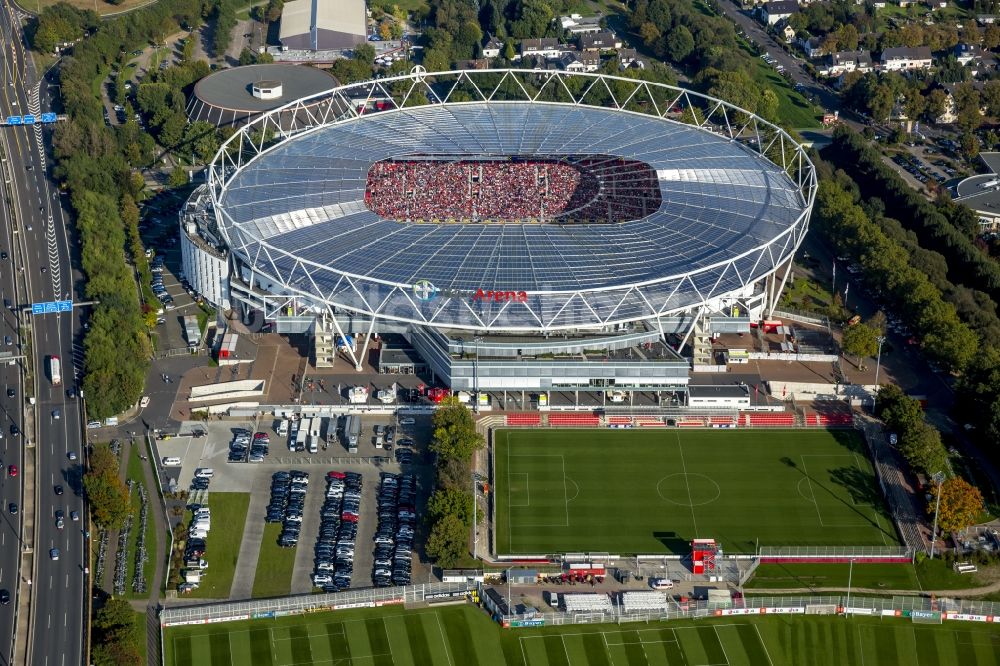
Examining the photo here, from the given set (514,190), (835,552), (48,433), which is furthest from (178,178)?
(835,552)

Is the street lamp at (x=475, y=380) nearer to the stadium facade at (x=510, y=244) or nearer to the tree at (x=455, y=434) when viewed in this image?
the stadium facade at (x=510, y=244)

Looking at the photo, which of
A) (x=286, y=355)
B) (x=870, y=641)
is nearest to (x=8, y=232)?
(x=286, y=355)

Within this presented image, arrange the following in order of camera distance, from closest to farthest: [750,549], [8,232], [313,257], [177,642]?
[177,642]
[750,549]
[313,257]
[8,232]

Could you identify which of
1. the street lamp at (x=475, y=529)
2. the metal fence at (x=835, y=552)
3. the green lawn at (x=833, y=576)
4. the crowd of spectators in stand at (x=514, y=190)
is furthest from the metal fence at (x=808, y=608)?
the crowd of spectators in stand at (x=514, y=190)

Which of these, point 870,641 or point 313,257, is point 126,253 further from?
point 870,641

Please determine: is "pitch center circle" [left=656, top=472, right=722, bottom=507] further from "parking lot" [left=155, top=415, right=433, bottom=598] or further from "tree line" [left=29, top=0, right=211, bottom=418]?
"tree line" [left=29, top=0, right=211, bottom=418]

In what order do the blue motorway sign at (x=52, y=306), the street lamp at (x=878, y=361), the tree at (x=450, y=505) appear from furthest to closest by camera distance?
the blue motorway sign at (x=52, y=306), the street lamp at (x=878, y=361), the tree at (x=450, y=505)

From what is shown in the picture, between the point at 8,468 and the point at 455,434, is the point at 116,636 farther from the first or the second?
the point at 455,434
